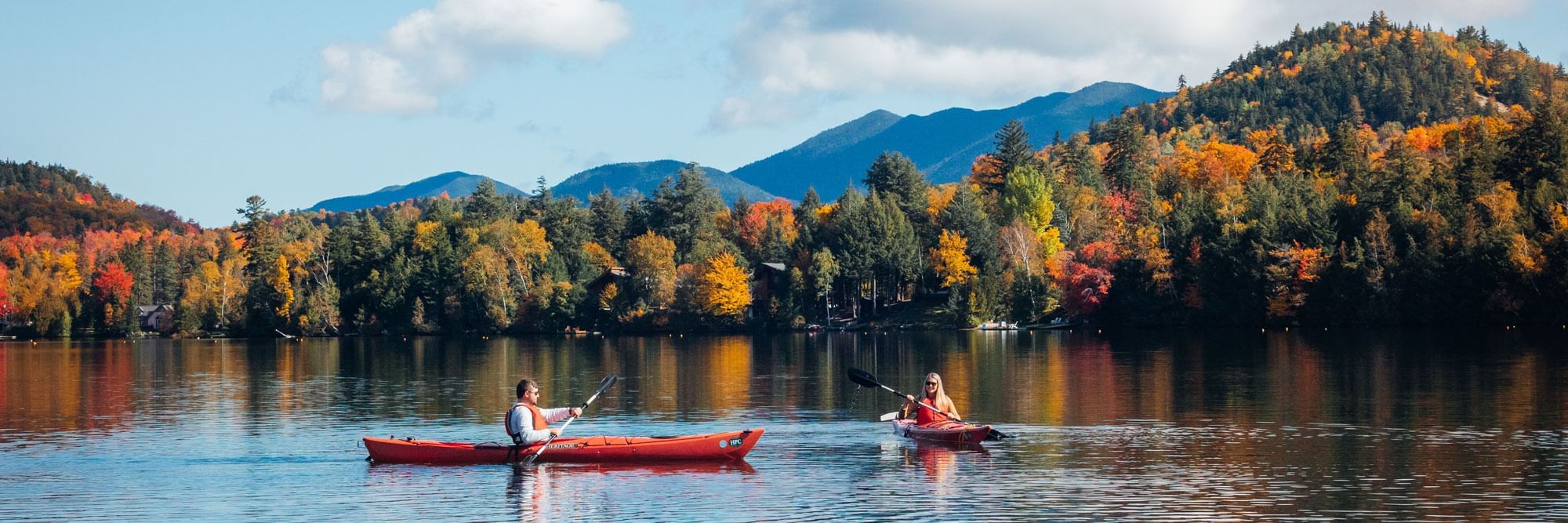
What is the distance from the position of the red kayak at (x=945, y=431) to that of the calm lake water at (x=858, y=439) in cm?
49

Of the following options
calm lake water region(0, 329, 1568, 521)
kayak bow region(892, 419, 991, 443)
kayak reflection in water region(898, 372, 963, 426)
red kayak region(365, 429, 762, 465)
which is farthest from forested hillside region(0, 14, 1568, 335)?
red kayak region(365, 429, 762, 465)

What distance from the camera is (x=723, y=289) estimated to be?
124438 millimetres

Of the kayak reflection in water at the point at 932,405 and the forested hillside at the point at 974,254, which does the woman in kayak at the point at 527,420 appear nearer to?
the kayak reflection in water at the point at 932,405

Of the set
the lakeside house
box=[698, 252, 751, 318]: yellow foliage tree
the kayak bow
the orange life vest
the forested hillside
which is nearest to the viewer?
the orange life vest

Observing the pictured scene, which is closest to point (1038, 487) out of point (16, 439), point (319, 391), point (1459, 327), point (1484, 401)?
point (1484, 401)

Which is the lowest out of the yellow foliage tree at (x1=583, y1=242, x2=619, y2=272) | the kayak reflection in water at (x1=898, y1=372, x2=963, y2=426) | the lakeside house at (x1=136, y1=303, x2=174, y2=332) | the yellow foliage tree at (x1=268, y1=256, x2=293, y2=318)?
the kayak reflection in water at (x1=898, y1=372, x2=963, y2=426)

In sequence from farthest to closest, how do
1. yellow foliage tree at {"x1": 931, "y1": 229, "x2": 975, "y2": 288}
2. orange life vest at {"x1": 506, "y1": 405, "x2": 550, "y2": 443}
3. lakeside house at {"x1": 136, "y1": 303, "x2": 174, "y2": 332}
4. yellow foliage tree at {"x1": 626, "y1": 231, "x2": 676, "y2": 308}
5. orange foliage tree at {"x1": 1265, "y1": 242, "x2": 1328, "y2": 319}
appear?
lakeside house at {"x1": 136, "y1": 303, "x2": 174, "y2": 332}
yellow foliage tree at {"x1": 626, "y1": 231, "x2": 676, "y2": 308}
yellow foliage tree at {"x1": 931, "y1": 229, "x2": 975, "y2": 288}
orange foliage tree at {"x1": 1265, "y1": 242, "x2": 1328, "y2": 319}
orange life vest at {"x1": 506, "y1": 405, "x2": 550, "y2": 443}

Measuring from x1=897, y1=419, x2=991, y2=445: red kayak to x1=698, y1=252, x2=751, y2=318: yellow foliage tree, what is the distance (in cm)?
9043

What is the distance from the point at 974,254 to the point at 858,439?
3568 inches

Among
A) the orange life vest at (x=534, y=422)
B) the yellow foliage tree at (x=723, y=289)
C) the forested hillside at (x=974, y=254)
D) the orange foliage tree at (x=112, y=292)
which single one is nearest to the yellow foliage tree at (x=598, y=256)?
the forested hillside at (x=974, y=254)

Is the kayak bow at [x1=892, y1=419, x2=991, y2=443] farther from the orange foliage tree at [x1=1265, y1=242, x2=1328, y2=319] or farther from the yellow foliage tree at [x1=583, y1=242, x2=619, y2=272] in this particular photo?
the yellow foliage tree at [x1=583, y1=242, x2=619, y2=272]

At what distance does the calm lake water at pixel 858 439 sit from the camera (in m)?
24.1

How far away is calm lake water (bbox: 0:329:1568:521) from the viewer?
2409 cm

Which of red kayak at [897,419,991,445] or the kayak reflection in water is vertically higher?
A: the kayak reflection in water
